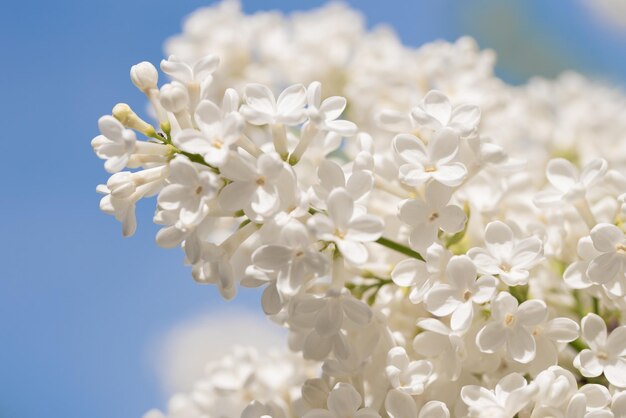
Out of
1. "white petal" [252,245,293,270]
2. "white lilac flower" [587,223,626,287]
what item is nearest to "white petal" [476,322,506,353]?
"white lilac flower" [587,223,626,287]

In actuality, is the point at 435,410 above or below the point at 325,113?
below

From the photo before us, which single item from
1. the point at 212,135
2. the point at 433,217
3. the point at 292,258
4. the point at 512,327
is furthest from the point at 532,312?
the point at 212,135

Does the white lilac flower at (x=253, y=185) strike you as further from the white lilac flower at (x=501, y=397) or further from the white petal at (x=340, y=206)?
the white lilac flower at (x=501, y=397)

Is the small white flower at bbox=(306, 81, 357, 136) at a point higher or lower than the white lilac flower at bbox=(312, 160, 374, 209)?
higher

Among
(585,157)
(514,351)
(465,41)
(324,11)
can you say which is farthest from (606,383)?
(324,11)

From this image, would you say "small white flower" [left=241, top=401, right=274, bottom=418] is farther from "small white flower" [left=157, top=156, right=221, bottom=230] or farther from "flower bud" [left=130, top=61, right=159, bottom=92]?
"flower bud" [left=130, top=61, right=159, bottom=92]

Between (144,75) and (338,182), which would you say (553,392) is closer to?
(338,182)

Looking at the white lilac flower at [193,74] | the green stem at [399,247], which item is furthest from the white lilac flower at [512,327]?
the white lilac flower at [193,74]
